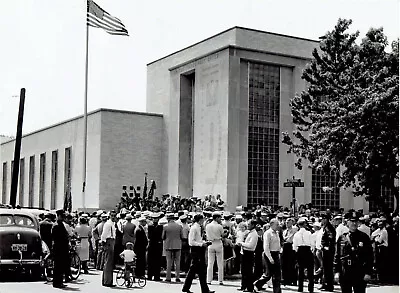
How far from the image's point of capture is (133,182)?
157ft

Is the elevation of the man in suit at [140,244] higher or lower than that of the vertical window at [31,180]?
lower

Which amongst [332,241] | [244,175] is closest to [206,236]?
[332,241]

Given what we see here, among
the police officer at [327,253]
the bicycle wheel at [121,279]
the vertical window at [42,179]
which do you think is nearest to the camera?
the police officer at [327,253]

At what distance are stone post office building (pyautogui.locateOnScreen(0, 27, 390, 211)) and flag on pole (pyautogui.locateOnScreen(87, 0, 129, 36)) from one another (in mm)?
10059

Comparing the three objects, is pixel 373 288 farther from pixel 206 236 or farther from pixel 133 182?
pixel 133 182

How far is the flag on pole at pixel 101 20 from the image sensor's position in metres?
32.2

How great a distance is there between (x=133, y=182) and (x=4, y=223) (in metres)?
29.9

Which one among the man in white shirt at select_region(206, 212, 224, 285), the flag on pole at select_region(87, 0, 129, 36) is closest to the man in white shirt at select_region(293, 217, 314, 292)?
the man in white shirt at select_region(206, 212, 224, 285)

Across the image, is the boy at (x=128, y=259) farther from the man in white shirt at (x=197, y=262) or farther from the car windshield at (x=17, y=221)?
the car windshield at (x=17, y=221)

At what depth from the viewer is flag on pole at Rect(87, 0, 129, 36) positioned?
106ft

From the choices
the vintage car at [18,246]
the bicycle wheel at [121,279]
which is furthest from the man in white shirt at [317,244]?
the vintage car at [18,246]

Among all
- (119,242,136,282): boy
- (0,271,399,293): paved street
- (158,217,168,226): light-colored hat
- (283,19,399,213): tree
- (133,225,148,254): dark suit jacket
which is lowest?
(0,271,399,293): paved street

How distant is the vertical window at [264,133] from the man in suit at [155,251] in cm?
2263

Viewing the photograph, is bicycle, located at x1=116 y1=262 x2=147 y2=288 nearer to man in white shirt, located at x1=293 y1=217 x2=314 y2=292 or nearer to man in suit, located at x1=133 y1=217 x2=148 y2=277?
man in suit, located at x1=133 y1=217 x2=148 y2=277
